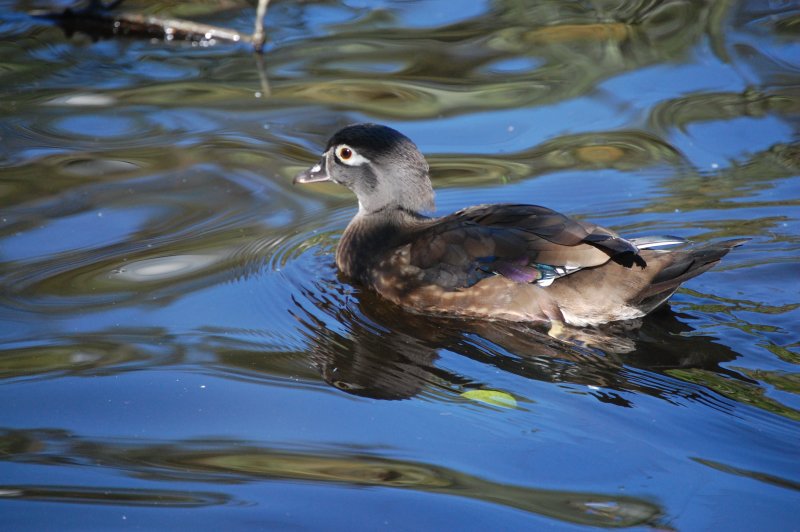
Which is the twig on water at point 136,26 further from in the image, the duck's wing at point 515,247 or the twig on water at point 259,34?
the duck's wing at point 515,247

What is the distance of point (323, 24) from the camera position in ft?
39.9

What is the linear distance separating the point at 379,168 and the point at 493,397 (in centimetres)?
254

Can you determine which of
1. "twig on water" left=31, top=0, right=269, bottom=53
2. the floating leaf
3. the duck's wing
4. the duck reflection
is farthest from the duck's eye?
"twig on water" left=31, top=0, right=269, bottom=53

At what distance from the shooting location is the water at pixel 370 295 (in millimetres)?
4893

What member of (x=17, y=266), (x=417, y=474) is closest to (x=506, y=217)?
(x=417, y=474)

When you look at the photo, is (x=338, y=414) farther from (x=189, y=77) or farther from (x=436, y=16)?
(x=436, y=16)

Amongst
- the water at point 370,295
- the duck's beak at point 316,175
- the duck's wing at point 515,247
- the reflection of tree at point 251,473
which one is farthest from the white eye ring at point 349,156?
the reflection of tree at point 251,473

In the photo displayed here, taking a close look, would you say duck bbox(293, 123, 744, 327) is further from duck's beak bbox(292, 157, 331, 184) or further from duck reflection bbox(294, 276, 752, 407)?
duck's beak bbox(292, 157, 331, 184)

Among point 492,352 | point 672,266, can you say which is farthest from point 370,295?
point 672,266

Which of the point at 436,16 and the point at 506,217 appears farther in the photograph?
the point at 436,16

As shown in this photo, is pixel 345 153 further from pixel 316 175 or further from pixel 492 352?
pixel 492 352

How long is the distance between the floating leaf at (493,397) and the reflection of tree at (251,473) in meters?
0.73

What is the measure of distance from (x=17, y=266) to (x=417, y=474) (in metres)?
3.68

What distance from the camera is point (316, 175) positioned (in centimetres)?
809
